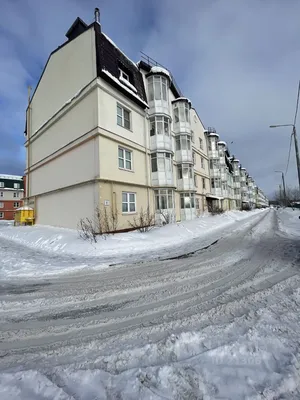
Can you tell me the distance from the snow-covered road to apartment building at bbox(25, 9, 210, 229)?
8589 millimetres

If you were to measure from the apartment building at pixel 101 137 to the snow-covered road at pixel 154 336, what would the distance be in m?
8.59

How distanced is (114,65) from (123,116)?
3.93 meters

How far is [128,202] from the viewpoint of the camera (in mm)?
14102

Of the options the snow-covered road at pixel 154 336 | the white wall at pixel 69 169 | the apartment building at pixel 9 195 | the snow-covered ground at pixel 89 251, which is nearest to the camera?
the snow-covered road at pixel 154 336

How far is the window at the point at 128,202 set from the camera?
45.1 ft

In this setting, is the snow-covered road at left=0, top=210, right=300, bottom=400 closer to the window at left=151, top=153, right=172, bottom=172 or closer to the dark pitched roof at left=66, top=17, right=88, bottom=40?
the window at left=151, top=153, right=172, bottom=172

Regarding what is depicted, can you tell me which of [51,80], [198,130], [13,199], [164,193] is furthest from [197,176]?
[13,199]

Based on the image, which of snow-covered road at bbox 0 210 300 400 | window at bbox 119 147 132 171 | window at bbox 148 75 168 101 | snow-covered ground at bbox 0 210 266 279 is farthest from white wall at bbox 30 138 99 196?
snow-covered road at bbox 0 210 300 400

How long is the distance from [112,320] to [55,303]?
143 cm

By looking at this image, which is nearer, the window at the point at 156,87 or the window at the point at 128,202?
the window at the point at 128,202

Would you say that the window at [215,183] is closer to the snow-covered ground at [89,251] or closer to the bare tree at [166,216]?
the bare tree at [166,216]

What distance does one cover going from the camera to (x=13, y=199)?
4916 cm

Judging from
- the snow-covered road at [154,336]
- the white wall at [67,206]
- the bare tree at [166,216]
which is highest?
the white wall at [67,206]

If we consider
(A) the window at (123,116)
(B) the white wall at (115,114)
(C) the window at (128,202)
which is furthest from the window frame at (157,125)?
(C) the window at (128,202)
